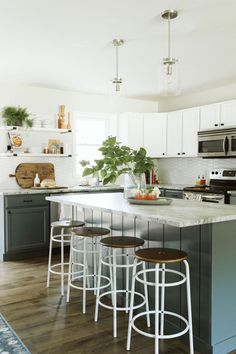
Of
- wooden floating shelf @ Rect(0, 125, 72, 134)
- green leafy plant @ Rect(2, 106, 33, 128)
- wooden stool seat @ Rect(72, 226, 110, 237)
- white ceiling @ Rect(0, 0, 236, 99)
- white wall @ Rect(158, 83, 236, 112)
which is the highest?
white ceiling @ Rect(0, 0, 236, 99)

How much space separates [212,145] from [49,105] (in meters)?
2.60

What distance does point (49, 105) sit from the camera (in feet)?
18.3

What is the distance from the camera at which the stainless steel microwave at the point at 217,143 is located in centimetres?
491

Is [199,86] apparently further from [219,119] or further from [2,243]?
[2,243]

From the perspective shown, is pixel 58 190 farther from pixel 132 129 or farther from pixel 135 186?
pixel 135 186

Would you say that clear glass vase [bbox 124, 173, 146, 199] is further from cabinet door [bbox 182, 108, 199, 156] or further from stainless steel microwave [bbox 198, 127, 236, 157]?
cabinet door [bbox 182, 108, 199, 156]

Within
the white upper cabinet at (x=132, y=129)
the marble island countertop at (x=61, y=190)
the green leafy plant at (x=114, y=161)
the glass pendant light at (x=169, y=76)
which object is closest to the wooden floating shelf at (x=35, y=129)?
the marble island countertop at (x=61, y=190)

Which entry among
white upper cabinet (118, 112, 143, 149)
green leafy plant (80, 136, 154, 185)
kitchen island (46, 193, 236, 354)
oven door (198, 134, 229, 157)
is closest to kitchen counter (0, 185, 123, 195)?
white upper cabinet (118, 112, 143, 149)

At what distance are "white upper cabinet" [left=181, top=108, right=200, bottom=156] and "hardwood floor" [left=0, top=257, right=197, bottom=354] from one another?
117 inches

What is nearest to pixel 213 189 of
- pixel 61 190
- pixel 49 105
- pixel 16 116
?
pixel 61 190

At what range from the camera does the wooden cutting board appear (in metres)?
5.32

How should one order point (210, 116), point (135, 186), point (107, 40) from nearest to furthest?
point (135, 186) → point (107, 40) → point (210, 116)

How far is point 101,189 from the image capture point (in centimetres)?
542

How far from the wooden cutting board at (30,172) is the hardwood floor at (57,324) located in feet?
5.82
